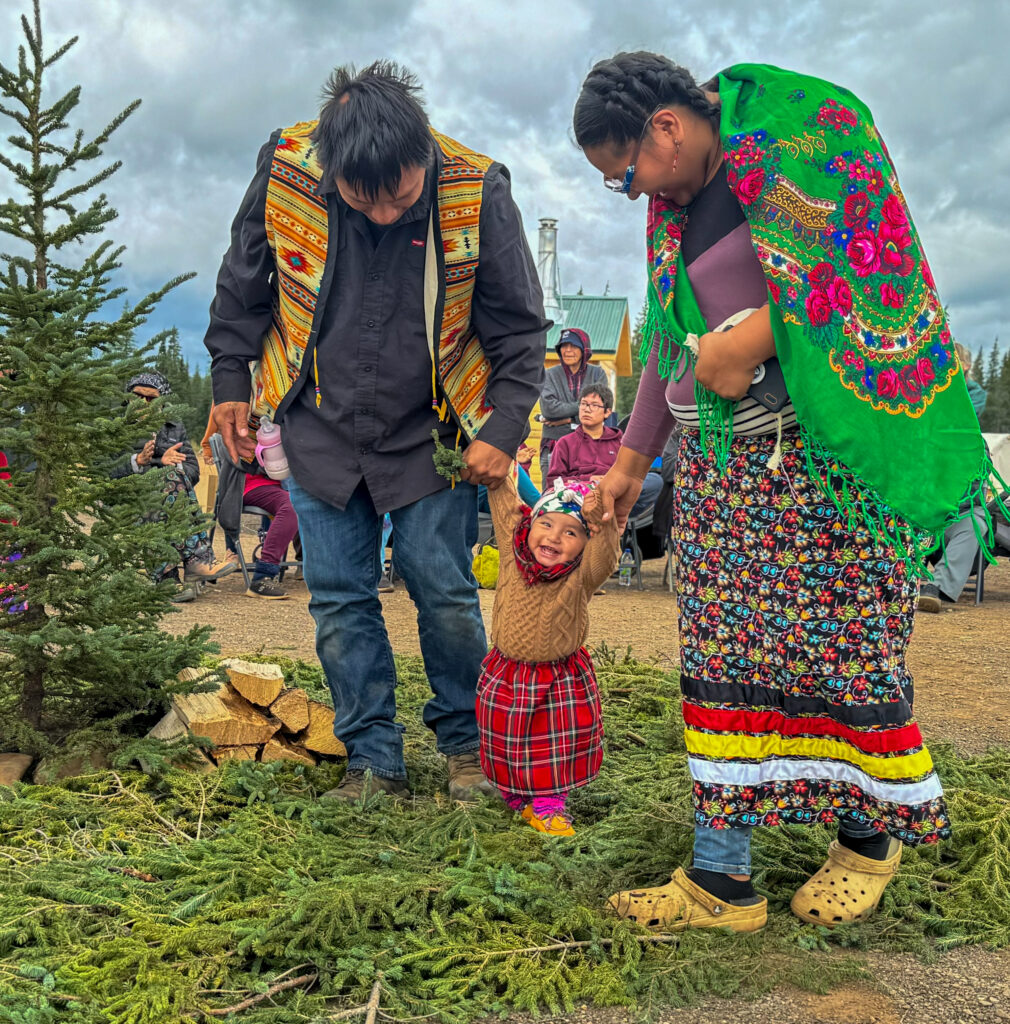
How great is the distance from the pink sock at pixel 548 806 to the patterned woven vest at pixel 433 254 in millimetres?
1160

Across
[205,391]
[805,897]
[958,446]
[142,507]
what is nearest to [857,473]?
[958,446]

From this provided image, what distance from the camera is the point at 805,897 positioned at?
2580 millimetres

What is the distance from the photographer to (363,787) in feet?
10.7

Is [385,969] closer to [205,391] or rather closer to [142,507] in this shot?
[142,507]

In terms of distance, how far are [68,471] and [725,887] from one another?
241cm

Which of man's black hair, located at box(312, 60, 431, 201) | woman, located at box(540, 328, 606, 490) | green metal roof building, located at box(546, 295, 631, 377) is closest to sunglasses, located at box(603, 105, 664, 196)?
man's black hair, located at box(312, 60, 431, 201)

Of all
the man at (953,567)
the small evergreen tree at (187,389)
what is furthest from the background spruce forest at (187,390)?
the man at (953,567)

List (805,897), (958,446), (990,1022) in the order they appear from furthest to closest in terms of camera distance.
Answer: (805,897)
(958,446)
(990,1022)

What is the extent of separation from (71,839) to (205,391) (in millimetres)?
33334

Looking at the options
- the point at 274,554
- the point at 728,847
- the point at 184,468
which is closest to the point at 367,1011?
the point at 728,847

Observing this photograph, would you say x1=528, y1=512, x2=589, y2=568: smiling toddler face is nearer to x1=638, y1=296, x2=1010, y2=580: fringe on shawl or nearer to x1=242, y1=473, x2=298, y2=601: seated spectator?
x1=638, y1=296, x2=1010, y2=580: fringe on shawl

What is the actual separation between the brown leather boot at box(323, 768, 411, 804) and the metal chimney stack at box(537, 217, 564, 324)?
1896 cm

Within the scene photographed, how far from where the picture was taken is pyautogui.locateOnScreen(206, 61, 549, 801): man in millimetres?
3217

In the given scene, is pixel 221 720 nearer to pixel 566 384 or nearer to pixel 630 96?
pixel 630 96
